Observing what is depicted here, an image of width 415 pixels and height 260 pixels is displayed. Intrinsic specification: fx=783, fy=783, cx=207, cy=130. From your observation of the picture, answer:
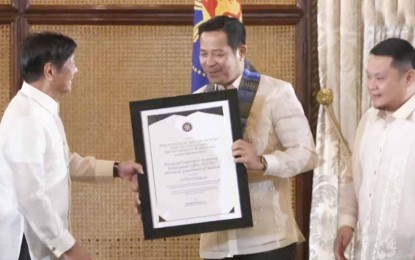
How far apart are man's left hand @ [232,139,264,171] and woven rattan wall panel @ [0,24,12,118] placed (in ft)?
6.03

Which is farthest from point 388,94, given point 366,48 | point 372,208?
point 366,48

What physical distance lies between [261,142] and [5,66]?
1843 millimetres

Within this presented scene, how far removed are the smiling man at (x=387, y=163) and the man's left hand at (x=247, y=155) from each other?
1.40ft

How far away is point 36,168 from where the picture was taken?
8.58 feet

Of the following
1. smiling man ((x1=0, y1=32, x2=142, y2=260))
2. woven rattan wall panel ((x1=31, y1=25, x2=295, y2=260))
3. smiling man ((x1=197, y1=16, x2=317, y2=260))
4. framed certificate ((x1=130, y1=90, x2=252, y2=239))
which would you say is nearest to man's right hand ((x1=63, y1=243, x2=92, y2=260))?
smiling man ((x1=0, y1=32, x2=142, y2=260))

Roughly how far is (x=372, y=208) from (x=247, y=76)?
64 centimetres

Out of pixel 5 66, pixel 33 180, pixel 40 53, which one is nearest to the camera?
pixel 33 180

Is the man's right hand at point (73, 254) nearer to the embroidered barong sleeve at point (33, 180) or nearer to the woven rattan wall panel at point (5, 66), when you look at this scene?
the embroidered barong sleeve at point (33, 180)

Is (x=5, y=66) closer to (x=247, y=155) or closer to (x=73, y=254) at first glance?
(x=73, y=254)

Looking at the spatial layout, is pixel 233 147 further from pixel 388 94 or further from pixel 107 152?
pixel 107 152

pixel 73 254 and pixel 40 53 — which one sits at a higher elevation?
pixel 40 53

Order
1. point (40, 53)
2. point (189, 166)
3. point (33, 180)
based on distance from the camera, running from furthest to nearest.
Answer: point (40, 53) → point (189, 166) → point (33, 180)

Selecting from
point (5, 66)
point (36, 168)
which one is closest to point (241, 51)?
point (36, 168)

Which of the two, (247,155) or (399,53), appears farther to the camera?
(399,53)
